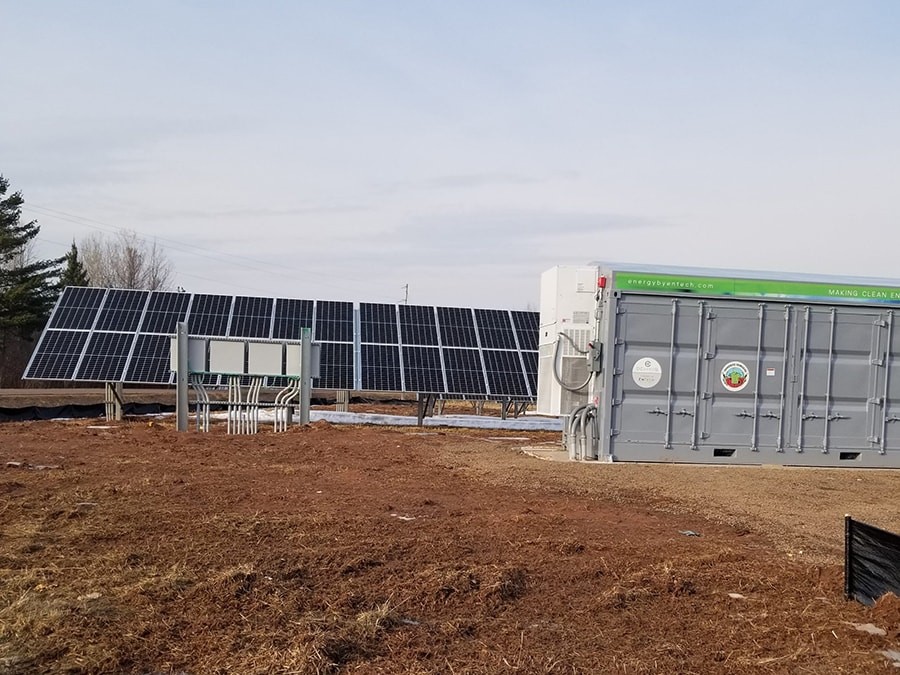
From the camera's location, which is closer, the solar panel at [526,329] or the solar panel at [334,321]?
the solar panel at [334,321]

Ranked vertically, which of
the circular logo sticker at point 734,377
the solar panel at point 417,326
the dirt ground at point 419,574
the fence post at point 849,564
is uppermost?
the solar panel at point 417,326

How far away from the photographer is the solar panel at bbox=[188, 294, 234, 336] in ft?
79.8

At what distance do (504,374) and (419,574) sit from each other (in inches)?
706

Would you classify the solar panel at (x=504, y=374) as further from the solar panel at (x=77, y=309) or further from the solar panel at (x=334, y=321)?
the solar panel at (x=77, y=309)

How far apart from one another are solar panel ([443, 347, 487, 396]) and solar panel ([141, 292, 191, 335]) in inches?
317

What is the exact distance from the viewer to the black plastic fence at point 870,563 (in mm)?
5383

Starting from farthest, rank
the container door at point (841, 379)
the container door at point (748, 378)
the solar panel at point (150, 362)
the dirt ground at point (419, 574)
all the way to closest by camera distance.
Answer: the solar panel at point (150, 362)
the container door at point (841, 379)
the container door at point (748, 378)
the dirt ground at point (419, 574)

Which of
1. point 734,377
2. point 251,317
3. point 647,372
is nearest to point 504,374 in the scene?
point 251,317

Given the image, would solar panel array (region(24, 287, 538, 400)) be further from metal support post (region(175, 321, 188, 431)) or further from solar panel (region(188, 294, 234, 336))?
metal support post (region(175, 321, 188, 431))

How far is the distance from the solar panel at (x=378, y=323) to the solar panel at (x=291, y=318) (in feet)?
5.44

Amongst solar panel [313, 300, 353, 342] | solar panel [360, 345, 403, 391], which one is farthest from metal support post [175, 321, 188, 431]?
solar panel [313, 300, 353, 342]

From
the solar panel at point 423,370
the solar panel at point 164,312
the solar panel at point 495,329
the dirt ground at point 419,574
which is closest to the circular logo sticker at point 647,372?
the dirt ground at point 419,574

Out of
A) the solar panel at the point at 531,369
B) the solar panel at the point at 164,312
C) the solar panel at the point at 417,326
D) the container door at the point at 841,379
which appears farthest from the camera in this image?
the solar panel at the point at 417,326

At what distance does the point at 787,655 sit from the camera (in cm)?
464
